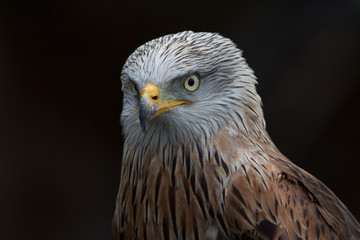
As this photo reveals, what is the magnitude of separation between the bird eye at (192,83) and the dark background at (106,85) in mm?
3051

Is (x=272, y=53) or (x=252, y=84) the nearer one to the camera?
(x=252, y=84)

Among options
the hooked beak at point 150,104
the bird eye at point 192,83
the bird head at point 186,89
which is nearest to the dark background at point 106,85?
the bird head at point 186,89

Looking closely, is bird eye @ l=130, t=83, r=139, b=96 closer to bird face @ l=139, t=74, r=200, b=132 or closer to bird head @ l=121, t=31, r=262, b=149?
bird head @ l=121, t=31, r=262, b=149

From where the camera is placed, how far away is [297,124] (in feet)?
20.0

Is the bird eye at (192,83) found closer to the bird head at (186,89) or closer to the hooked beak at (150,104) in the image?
the bird head at (186,89)

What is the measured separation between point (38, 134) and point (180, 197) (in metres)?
3.48

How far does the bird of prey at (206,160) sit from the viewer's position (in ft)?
9.66

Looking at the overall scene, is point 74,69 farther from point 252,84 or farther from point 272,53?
point 252,84

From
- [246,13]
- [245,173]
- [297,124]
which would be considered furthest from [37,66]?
[245,173]

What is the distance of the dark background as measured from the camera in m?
5.94

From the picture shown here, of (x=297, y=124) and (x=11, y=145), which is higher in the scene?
(x=297, y=124)

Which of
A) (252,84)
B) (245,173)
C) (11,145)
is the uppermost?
(252,84)

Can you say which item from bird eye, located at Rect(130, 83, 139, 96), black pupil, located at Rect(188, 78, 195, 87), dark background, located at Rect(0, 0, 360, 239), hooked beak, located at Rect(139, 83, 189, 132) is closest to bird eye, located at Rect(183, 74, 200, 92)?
black pupil, located at Rect(188, 78, 195, 87)

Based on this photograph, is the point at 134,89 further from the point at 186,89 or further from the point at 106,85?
the point at 106,85
